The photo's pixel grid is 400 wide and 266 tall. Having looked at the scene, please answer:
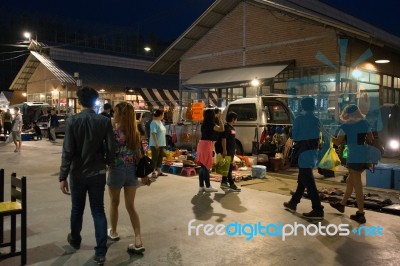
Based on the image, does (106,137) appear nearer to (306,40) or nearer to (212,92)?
(306,40)

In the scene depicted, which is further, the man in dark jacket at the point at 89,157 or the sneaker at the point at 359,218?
the sneaker at the point at 359,218

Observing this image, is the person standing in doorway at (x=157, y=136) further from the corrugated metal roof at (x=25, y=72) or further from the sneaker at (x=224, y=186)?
the corrugated metal roof at (x=25, y=72)

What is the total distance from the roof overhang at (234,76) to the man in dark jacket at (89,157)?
1198 centimetres

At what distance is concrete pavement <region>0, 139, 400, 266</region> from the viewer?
4547 millimetres

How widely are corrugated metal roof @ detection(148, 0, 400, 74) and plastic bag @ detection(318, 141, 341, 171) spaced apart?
6883 mm

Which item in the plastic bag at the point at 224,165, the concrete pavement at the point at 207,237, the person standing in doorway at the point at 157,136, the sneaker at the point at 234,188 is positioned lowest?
the concrete pavement at the point at 207,237

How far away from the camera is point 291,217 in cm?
630

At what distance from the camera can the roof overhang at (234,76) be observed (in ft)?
53.2

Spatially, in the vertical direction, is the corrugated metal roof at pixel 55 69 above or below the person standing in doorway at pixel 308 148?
above

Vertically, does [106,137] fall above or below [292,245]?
above

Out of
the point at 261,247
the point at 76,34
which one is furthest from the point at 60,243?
the point at 76,34

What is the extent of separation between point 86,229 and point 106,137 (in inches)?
74.2

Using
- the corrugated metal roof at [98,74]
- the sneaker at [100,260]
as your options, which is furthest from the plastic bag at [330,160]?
the corrugated metal roof at [98,74]

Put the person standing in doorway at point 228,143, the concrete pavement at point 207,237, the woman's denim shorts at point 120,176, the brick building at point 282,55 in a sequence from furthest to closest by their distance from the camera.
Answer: the brick building at point 282,55
the person standing in doorway at point 228,143
the woman's denim shorts at point 120,176
the concrete pavement at point 207,237
